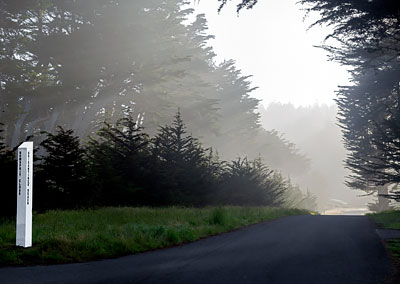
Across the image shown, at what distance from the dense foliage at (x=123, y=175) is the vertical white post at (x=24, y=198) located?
13.9 ft

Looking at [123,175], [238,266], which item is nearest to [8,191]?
[123,175]

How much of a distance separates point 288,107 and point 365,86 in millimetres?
129297

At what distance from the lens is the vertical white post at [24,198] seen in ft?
23.6

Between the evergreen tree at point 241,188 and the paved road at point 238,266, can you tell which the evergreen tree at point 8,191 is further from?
the evergreen tree at point 241,188

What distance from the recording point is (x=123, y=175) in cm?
1645

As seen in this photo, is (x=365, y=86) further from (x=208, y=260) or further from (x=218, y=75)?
A: (x=218, y=75)

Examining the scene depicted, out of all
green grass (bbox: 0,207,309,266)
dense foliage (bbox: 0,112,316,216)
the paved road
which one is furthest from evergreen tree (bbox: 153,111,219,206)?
the paved road

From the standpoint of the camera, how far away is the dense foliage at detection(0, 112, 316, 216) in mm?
13781

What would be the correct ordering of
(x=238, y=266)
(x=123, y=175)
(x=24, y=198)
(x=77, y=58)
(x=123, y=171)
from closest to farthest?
(x=238, y=266), (x=24, y=198), (x=123, y=175), (x=123, y=171), (x=77, y=58)

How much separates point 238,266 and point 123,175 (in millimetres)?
10809

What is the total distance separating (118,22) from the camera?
23.6 m

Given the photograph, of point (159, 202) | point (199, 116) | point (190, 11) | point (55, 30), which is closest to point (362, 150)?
point (199, 116)

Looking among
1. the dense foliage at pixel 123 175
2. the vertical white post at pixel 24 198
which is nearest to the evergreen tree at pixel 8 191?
the dense foliage at pixel 123 175

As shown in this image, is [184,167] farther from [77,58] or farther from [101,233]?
[101,233]
